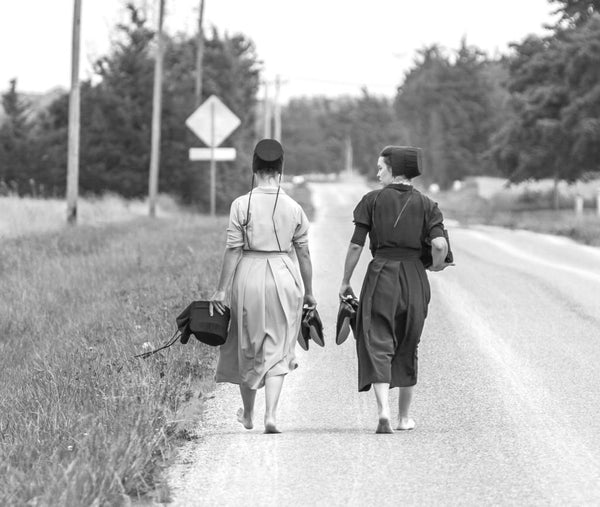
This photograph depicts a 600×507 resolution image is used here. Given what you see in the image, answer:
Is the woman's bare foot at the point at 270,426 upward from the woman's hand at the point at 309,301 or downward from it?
downward

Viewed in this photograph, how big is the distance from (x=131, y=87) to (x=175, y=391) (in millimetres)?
42790

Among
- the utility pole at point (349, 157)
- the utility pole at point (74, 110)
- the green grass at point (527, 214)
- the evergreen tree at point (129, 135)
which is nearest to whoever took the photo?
the utility pole at point (74, 110)

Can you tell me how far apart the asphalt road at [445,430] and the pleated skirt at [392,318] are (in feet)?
1.35

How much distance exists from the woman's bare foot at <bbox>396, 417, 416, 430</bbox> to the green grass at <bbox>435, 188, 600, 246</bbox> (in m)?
20.3

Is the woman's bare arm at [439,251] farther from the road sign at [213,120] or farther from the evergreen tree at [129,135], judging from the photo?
the evergreen tree at [129,135]

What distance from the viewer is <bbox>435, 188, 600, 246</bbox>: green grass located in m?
31.2

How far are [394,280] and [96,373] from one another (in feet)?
7.17

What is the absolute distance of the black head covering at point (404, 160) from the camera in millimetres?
7812

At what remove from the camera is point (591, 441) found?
730cm

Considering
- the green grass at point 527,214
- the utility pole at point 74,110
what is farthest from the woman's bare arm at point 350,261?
the utility pole at point 74,110

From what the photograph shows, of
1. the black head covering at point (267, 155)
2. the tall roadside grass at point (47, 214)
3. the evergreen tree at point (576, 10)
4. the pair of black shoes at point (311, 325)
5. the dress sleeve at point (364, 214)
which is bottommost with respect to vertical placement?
the tall roadside grass at point (47, 214)

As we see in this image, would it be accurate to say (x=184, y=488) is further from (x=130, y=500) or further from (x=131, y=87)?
(x=131, y=87)

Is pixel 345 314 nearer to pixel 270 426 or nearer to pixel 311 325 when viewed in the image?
pixel 311 325

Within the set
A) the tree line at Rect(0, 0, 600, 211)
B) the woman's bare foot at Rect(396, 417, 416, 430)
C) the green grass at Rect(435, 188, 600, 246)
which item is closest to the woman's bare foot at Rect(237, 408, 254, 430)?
the woman's bare foot at Rect(396, 417, 416, 430)
